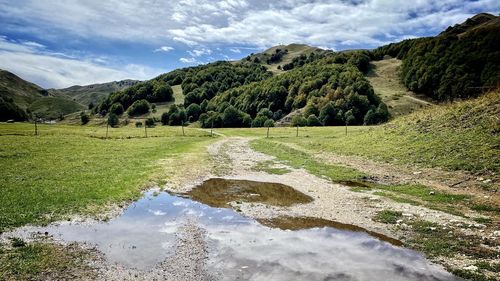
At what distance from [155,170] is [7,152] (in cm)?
1687

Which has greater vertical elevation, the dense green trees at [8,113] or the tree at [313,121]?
the dense green trees at [8,113]

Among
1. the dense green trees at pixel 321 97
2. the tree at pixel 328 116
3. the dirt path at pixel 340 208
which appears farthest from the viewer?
the dense green trees at pixel 321 97

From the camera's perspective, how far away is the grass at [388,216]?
1689 centimetres

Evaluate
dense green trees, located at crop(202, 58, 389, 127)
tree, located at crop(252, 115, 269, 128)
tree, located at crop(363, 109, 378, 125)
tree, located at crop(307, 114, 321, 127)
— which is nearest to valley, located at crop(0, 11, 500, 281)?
tree, located at crop(363, 109, 378, 125)

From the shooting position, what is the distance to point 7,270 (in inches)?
412

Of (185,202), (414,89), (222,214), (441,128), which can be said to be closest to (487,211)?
(222,214)

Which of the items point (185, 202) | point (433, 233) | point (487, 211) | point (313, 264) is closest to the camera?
point (313, 264)

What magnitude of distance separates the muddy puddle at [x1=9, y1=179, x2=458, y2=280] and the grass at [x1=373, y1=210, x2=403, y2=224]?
2.04 meters

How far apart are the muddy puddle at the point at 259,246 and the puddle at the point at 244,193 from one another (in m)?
3.03

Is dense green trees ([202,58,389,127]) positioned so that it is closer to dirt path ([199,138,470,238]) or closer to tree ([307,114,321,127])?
tree ([307,114,321,127])

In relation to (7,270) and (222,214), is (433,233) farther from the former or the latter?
(7,270)

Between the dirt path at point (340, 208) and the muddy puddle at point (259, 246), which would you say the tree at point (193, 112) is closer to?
the dirt path at point (340, 208)

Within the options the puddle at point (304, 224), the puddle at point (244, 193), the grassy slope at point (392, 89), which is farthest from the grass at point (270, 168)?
the grassy slope at point (392, 89)

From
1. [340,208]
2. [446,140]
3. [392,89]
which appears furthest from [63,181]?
[392,89]
